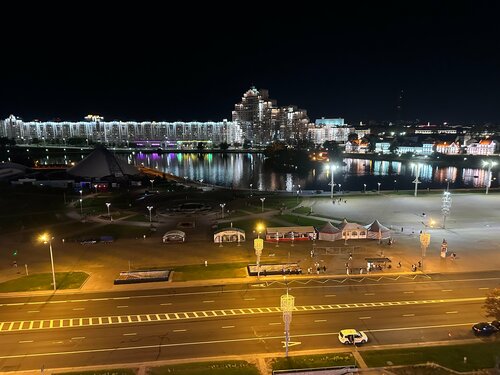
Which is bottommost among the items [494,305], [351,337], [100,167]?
[351,337]

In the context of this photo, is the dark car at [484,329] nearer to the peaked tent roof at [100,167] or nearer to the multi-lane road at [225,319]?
the multi-lane road at [225,319]

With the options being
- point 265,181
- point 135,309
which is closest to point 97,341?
point 135,309

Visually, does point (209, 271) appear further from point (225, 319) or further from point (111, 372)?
point (111, 372)

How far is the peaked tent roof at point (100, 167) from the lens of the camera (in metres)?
94.8

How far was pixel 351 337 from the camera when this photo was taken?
23.9 metres

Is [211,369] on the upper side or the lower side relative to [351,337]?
lower

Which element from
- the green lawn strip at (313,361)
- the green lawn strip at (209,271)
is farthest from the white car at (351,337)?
the green lawn strip at (209,271)

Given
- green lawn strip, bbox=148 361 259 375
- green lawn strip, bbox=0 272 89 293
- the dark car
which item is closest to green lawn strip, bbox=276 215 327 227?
the dark car

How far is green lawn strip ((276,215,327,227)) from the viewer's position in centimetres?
5321

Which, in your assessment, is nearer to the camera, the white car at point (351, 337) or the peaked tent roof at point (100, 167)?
the white car at point (351, 337)

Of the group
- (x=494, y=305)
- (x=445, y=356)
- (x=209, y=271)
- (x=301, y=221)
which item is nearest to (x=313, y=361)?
(x=445, y=356)

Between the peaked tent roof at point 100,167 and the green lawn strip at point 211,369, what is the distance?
80.8 meters

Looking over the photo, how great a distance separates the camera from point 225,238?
44969 millimetres

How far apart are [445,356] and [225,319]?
14.3 metres
